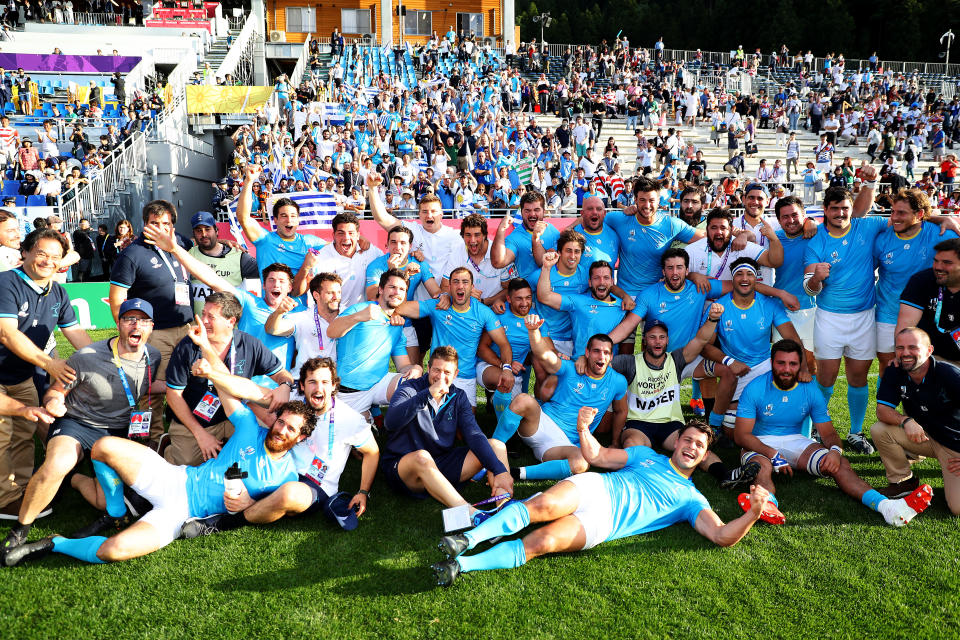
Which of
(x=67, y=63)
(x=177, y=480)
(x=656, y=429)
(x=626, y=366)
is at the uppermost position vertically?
(x=67, y=63)

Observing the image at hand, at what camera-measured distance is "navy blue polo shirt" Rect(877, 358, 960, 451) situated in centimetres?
489

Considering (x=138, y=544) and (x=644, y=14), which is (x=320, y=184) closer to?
(x=138, y=544)

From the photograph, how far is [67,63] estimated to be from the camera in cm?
2739

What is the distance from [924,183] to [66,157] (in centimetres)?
2326

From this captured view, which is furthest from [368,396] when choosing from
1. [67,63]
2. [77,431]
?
[67,63]

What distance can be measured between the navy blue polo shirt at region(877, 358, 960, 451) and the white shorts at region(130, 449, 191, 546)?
5.11m

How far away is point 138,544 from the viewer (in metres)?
4.34

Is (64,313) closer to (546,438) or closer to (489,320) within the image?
(489,320)

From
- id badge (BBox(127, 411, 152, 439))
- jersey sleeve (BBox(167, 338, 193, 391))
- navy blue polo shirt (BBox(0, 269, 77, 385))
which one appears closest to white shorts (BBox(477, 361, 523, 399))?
jersey sleeve (BBox(167, 338, 193, 391))

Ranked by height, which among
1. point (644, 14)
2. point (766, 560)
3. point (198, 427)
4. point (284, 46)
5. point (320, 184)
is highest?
point (644, 14)

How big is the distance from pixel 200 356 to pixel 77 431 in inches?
36.1

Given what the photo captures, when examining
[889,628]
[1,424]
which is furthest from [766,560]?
[1,424]

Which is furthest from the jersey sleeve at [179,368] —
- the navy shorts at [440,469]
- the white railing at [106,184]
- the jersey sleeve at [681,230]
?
the white railing at [106,184]

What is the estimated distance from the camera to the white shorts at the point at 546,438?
579 cm
